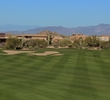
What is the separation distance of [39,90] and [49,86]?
180 cm

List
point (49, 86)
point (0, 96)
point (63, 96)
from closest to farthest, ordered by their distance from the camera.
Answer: point (0, 96) < point (63, 96) < point (49, 86)

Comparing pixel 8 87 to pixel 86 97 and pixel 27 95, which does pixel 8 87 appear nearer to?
pixel 27 95

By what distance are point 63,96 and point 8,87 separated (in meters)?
3.32

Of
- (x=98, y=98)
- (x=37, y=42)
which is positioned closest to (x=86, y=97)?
(x=98, y=98)

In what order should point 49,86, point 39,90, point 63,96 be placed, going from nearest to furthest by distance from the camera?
point 63,96 < point 39,90 < point 49,86

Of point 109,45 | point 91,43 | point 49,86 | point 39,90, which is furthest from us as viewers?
point 91,43

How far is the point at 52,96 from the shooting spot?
1531 cm

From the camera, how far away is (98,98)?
15.9 meters

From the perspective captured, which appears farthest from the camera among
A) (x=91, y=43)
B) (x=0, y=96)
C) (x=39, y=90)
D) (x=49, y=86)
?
(x=91, y=43)

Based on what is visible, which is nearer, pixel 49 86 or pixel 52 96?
pixel 52 96

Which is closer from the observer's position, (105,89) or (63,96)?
(63,96)

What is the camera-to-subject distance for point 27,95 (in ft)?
49.4

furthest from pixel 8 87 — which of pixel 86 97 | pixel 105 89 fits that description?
pixel 105 89

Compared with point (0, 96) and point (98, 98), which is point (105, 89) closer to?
point (98, 98)
